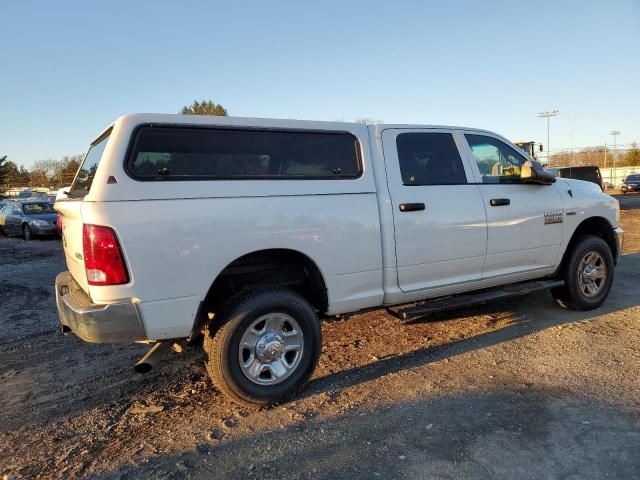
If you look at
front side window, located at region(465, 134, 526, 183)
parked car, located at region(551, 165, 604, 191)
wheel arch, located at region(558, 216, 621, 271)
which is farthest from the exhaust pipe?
parked car, located at region(551, 165, 604, 191)

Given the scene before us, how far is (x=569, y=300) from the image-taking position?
5406 millimetres

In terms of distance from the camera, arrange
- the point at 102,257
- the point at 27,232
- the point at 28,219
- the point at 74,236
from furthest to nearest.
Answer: the point at 27,232
the point at 28,219
the point at 74,236
the point at 102,257

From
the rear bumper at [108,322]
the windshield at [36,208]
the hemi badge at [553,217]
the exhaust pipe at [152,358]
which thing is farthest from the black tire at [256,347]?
the windshield at [36,208]

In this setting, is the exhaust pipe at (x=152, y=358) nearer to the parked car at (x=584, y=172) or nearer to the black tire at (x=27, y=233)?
the black tire at (x=27, y=233)

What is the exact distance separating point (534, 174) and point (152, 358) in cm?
393

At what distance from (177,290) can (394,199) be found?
1893mm

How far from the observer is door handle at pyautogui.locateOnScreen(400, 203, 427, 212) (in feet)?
13.0

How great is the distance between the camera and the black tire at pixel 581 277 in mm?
5281

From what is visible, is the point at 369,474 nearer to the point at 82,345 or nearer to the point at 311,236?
the point at 311,236

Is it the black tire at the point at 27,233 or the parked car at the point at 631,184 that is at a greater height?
the black tire at the point at 27,233

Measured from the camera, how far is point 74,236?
3326mm

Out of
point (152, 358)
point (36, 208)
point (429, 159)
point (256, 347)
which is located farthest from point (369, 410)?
point (36, 208)

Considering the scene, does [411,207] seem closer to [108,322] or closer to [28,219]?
[108,322]

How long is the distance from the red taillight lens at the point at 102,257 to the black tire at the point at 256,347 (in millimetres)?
748
